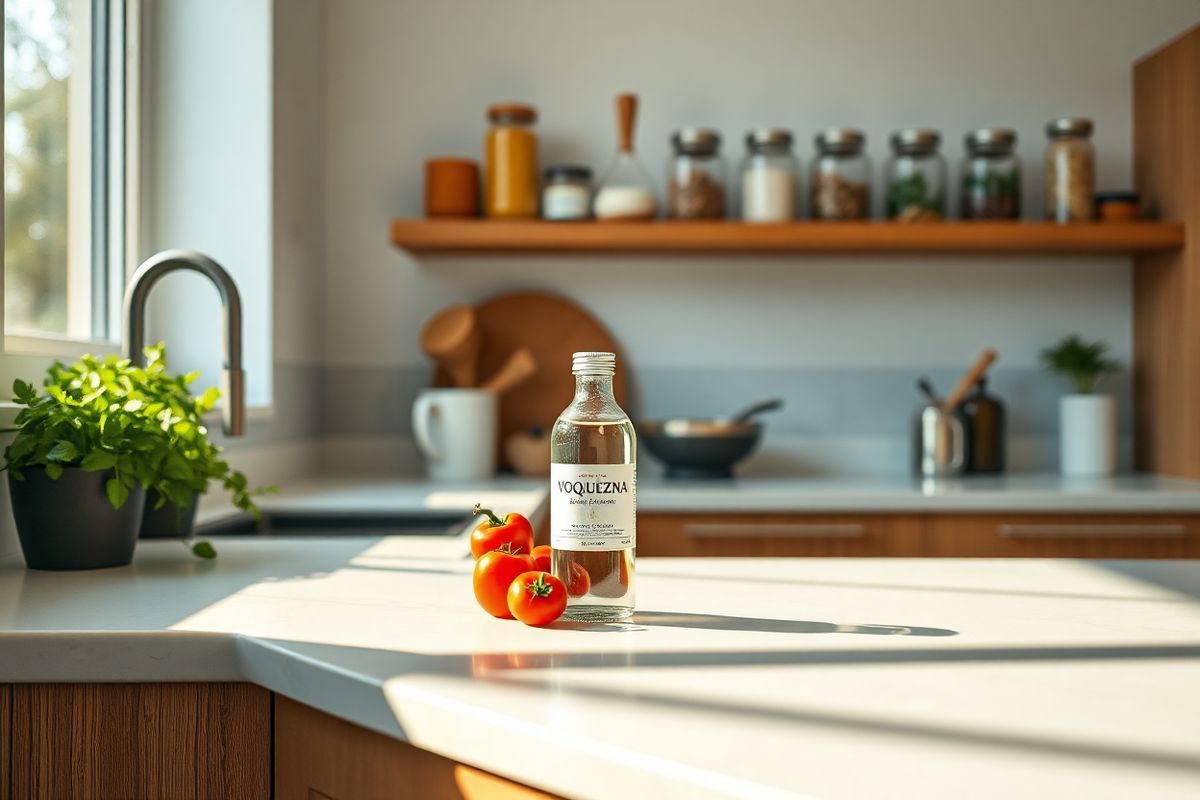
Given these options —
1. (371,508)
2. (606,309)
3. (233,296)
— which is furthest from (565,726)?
(606,309)

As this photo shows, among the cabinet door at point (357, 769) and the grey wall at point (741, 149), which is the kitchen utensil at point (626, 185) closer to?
the grey wall at point (741, 149)

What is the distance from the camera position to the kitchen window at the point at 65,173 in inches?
72.3

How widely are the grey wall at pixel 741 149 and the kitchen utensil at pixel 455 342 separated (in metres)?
0.23

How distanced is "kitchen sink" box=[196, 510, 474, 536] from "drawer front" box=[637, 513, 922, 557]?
49cm

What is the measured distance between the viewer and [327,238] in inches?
120

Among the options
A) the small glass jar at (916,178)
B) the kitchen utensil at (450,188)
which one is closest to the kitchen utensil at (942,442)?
the small glass jar at (916,178)

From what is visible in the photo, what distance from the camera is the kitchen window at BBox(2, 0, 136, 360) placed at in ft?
6.02

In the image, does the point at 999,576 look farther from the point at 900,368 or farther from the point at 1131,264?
the point at 1131,264

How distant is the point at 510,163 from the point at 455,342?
479 mm

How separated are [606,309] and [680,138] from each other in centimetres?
51

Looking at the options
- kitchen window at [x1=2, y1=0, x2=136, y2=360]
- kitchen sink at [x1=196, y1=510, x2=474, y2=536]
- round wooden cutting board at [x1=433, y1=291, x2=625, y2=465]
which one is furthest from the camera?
round wooden cutting board at [x1=433, y1=291, x2=625, y2=465]

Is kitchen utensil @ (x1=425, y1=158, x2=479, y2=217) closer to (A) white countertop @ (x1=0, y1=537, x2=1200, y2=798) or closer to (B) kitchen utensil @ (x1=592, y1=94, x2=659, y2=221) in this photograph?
(B) kitchen utensil @ (x1=592, y1=94, x2=659, y2=221)

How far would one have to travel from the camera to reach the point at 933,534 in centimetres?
244

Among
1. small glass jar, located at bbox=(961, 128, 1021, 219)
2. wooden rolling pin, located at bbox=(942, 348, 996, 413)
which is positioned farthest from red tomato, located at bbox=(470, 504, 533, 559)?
small glass jar, located at bbox=(961, 128, 1021, 219)
